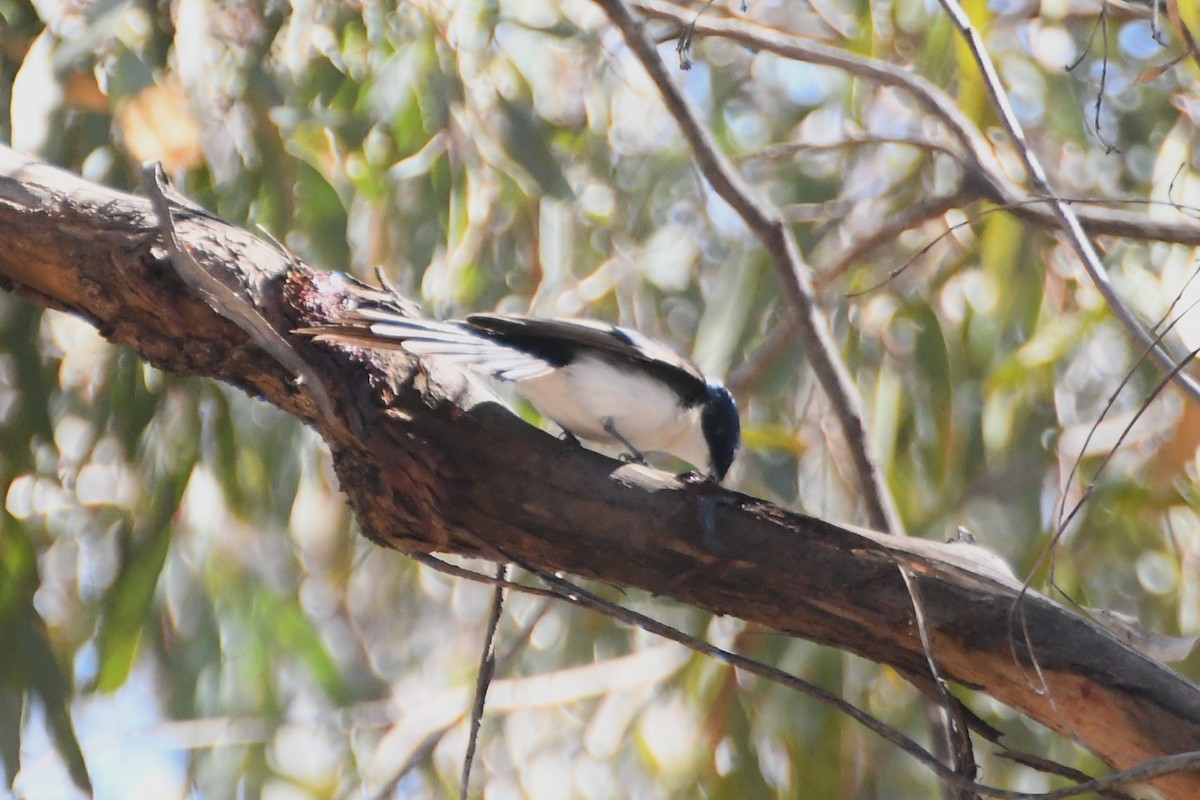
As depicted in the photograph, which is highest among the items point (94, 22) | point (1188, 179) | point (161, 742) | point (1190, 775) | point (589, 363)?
point (1188, 179)

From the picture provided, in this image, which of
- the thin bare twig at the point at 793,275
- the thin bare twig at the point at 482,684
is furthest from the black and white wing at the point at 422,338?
the thin bare twig at the point at 793,275

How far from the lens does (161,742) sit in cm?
260

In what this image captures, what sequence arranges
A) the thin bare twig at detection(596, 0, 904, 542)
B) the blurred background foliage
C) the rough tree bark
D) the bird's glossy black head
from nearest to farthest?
the rough tree bark
the thin bare twig at detection(596, 0, 904, 542)
the bird's glossy black head
the blurred background foliage

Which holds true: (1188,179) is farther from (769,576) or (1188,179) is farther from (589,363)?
(769,576)

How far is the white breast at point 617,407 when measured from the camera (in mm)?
1794

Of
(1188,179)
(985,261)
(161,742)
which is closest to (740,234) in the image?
(985,261)

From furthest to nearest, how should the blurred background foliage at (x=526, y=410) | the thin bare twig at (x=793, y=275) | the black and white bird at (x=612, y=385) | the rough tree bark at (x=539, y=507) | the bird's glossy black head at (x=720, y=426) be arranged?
the blurred background foliage at (x=526, y=410)
the bird's glossy black head at (x=720, y=426)
the thin bare twig at (x=793, y=275)
the black and white bird at (x=612, y=385)
the rough tree bark at (x=539, y=507)

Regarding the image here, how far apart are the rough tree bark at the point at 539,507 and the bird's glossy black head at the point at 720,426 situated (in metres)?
0.64

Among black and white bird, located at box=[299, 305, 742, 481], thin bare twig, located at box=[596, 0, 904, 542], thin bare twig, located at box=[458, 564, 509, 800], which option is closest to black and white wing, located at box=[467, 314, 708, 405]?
black and white bird, located at box=[299, 305, 742, 481]

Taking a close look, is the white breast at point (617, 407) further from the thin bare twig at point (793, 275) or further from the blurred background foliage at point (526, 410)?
the blurred background foliage at point (526, 410)

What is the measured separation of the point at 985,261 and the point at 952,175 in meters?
0.35

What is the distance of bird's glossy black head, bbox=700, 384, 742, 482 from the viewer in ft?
6.28

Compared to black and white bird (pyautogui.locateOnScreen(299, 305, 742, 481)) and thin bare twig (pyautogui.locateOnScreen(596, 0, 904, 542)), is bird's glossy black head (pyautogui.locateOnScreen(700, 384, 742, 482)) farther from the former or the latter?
thin bare twig (pyautogui.locateOnScreen(596, 0, 904, 542))

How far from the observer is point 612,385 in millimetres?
1805
